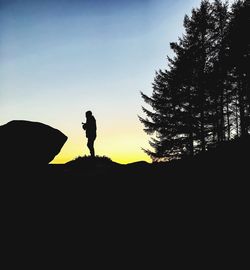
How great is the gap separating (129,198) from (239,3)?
2223cm

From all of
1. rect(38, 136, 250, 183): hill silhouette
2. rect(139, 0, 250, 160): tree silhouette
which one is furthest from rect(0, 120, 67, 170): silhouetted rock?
rect(139, 0, 250, 160): tree silhouette

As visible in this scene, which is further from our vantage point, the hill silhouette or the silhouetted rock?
the silhouetted rock

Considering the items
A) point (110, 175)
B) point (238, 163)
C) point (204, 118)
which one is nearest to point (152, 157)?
point (204, 118)

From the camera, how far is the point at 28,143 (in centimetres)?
973

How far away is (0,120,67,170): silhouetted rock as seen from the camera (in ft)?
29.9

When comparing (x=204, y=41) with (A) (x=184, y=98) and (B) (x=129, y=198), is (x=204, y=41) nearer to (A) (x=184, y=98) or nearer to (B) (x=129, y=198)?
(A) (x=184, y=98)

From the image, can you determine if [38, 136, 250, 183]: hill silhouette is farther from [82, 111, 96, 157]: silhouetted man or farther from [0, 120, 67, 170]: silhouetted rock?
[82, 111, 96, 157]: silhouetted man

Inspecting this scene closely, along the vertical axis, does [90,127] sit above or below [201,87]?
below

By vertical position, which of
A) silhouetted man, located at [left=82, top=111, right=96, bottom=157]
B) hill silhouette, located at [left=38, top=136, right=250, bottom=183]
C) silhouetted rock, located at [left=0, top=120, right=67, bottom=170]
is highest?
silhouetted man, located at [left=82, top=111, right=96, bottom=157]

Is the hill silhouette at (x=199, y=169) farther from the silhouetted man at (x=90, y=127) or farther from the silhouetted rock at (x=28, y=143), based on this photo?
the silhouetted man at (x=90, y=127)

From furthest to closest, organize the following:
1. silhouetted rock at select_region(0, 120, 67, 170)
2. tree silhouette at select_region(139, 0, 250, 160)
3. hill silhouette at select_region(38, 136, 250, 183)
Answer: tree silhouette at select_region(139, 0, 250, 160)
silhouetted rock at select_region(0, 120, 67, 170)
hill silhouette at select_region(38, 136, 250, 183)

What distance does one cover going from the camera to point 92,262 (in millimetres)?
5320

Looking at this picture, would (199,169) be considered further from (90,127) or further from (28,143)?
(90,127)

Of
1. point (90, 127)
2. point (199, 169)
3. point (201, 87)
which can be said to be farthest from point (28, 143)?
point (201, 87)
